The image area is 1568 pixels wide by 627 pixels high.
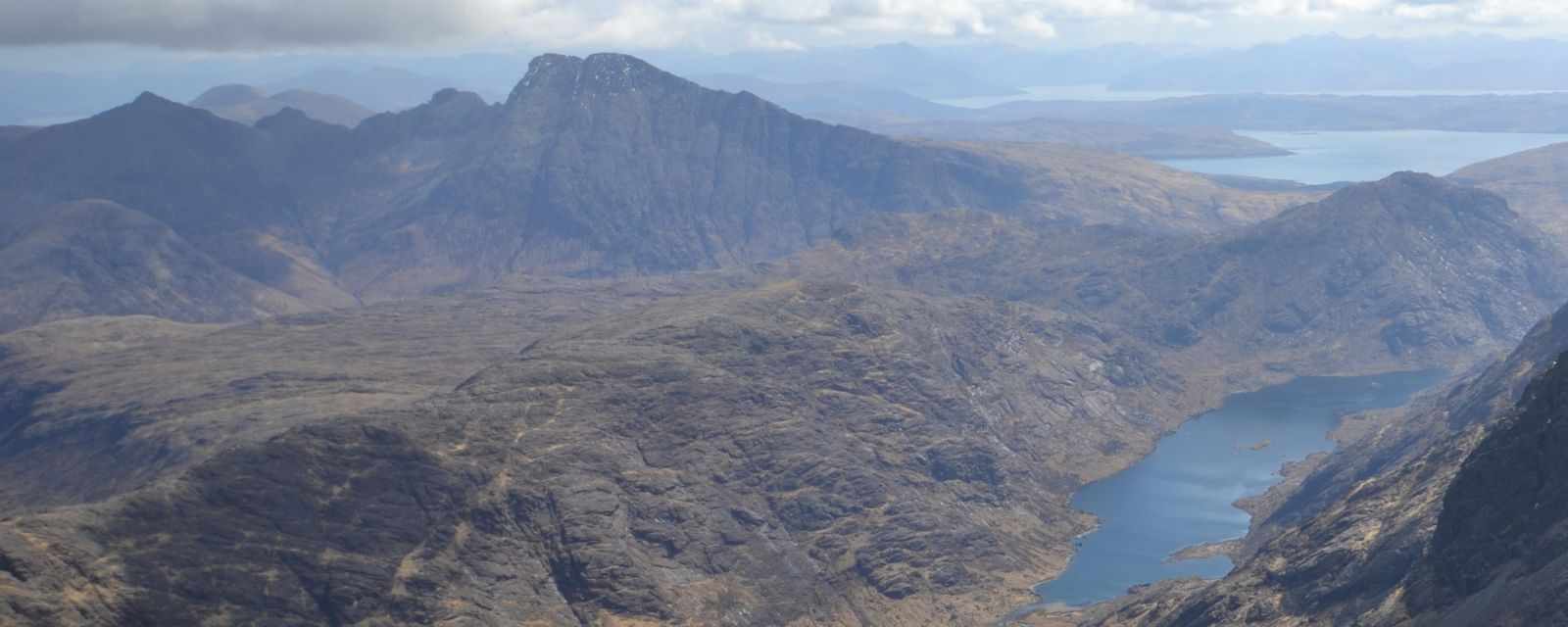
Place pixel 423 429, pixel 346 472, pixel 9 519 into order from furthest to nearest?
pixel 423 429 → pixel 346 472 → pixel 9 519

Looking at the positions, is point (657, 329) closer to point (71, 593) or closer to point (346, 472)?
point (346, 472)

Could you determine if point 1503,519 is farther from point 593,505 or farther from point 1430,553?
point 593,505

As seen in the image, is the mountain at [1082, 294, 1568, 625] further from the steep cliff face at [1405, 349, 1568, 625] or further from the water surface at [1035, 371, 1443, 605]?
the water surface at [1035, 371, 1443, 605]

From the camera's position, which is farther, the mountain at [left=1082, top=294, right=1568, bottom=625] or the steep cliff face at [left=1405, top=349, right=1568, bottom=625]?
the mountain at [left=1082, top=294, right=1568, bottom=625]

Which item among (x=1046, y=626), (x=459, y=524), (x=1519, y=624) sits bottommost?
(x=1046, y=626)

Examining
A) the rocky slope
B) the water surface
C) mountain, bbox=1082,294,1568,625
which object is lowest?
the water surface

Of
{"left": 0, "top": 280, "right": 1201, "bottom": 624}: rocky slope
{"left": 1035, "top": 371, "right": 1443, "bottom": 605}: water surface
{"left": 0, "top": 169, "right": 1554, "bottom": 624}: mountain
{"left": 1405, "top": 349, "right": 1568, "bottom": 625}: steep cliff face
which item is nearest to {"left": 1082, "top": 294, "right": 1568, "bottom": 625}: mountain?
{"left": 1405, "top": 349, "right": 1568, "bottom": 625}: steep cliff face

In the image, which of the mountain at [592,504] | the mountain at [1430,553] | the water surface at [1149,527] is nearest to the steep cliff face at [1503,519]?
the mountain at [1430,553]

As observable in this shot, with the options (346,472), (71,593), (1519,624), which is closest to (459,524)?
(346,472)

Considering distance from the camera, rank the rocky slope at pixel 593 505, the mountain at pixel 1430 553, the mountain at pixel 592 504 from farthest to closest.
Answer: the mountain at pixel 592 504 → the rocky slope at pixel 593 505 → the mountain at pixel 1430 553

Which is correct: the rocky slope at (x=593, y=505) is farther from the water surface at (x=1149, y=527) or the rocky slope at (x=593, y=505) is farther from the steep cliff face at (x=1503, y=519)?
the steep cliff face at (x=1503, y=519)

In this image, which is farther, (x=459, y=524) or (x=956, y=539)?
(x=956, y=539)
